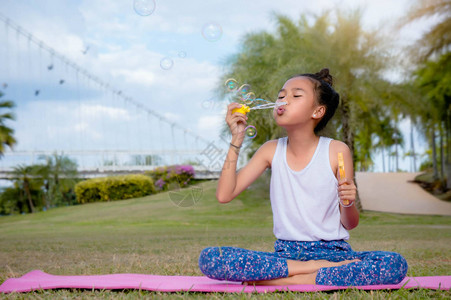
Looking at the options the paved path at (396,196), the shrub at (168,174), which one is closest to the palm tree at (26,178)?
the shrub at (168,174)

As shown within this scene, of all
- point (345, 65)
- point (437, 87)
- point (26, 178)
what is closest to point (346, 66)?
point (345, 65)

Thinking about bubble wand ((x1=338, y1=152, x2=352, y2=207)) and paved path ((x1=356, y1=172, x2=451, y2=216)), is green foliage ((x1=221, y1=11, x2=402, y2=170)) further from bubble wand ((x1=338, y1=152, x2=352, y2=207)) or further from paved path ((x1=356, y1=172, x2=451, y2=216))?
bubble wand ((x1=338, y1=152, x2=352, y2=207))

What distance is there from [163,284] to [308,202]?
0.90 metres

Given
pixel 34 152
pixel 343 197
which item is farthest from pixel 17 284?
pixel 34 152

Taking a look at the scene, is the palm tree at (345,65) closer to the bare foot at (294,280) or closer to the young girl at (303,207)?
the young girl at (303,207)

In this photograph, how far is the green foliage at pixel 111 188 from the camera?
20.7 meters

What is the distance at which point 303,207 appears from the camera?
8.18 feet

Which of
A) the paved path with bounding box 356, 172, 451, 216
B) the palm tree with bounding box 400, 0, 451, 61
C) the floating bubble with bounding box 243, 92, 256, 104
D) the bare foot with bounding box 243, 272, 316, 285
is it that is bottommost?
the paved path with bounding box 356, 172, 451, 216

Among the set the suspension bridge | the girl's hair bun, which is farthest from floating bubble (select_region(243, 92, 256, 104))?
the suspension bridge

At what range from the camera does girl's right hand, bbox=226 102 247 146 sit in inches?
96.3

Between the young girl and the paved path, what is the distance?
14.1 meters

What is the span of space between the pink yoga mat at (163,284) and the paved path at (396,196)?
14.1 metres

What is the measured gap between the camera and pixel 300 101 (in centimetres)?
258

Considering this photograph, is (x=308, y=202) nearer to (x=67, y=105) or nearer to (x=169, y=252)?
(x=169, y=252)
